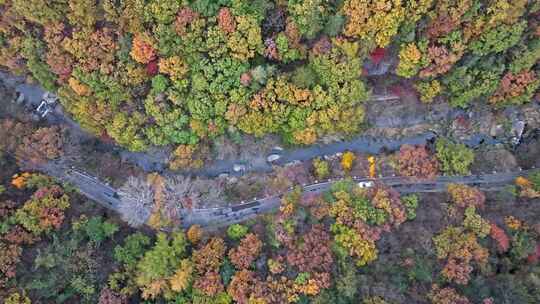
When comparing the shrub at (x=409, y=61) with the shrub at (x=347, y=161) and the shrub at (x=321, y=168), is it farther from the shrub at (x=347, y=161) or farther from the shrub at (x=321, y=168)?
the shrub at (x=321, y=168)

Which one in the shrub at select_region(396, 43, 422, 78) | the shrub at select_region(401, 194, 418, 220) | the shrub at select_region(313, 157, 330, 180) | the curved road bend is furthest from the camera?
the shrub at select_region(313, 157, 330, 180)

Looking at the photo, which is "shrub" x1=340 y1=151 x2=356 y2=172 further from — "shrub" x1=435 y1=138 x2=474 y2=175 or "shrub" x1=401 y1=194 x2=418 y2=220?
"shrub" x1=435 y1=138 x2=474 y2=175

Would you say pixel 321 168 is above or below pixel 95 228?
above

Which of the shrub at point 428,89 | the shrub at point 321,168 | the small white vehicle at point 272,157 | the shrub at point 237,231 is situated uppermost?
the shrub at point 428,89

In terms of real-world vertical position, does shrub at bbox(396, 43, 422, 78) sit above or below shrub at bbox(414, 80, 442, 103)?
above

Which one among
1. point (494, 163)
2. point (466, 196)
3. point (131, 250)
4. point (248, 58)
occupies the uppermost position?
point (248, 58)

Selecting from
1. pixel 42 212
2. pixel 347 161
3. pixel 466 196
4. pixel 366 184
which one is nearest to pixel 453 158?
pixel 466 196

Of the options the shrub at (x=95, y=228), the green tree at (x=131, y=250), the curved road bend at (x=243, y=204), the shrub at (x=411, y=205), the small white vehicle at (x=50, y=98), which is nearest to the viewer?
the green tree at (x=131, y=250)

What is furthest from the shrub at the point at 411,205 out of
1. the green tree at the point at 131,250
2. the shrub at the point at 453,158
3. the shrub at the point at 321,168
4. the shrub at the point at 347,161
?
the green tree at the point at 131,250

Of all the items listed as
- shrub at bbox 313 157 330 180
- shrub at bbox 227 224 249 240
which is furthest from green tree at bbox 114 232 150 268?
shrub at bbox 313 157 330 180

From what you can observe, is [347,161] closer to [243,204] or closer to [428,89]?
[428,89]
